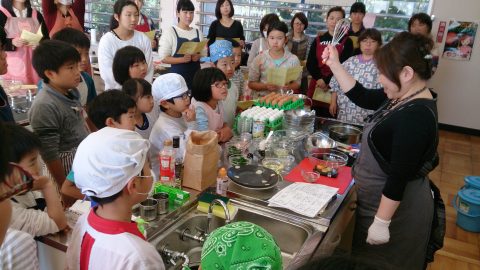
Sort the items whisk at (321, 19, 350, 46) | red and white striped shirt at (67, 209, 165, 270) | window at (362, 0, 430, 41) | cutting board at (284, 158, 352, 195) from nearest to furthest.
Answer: red and white striped shirt at (67, 209, 165, 270), cutting board at (284, 158, 352, 195), whisk at (321, 19, 350, 46), window at (362, 0, 430, 41)

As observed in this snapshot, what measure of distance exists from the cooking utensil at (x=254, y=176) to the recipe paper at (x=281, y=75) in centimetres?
137

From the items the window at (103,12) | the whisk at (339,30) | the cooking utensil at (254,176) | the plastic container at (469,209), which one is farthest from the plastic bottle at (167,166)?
the window at (103,12)

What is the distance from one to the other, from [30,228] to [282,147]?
140cm

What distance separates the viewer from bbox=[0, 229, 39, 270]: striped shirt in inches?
Answer: 43.6

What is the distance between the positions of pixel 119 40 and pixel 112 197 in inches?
85.4

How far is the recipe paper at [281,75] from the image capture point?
10.0ft

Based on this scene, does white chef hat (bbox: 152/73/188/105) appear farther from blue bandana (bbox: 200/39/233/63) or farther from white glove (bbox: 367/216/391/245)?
white glove (bbox: 367/216/391/245)

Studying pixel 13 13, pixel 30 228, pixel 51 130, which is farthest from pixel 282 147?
pixel 13 13

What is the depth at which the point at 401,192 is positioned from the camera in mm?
1522

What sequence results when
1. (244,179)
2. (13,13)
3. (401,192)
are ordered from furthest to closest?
(13,13), (244,179), (401,192)

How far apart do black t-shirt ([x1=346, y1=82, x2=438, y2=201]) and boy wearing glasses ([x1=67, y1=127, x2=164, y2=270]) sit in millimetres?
994

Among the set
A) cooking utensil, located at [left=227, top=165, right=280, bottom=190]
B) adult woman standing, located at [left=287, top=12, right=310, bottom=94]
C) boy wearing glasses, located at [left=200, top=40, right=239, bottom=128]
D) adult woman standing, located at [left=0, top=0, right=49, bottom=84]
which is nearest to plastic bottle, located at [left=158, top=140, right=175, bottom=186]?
cooking utensil, located at [left=227, top=165, right=280, bottom=190]

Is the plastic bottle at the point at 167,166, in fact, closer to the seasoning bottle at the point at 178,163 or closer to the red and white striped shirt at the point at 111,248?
the seasoning bottle at the point at 178,163

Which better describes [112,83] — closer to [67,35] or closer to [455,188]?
[67,35]
